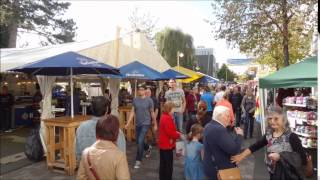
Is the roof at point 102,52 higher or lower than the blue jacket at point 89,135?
higher

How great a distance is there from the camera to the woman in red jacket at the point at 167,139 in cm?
639

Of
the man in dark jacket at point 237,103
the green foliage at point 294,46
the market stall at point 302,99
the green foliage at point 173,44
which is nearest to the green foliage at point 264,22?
the green foliage at point 294,46

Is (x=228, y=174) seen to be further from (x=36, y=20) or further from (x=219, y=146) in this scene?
(x=36, y=20)

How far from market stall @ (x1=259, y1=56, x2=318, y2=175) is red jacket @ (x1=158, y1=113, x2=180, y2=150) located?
2.11 meters

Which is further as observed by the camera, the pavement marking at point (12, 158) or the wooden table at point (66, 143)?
the pavement marking at point (12, 158)

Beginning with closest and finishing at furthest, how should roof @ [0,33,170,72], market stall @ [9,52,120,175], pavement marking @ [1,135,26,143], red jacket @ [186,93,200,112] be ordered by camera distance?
market stall @ [9,52,120,175] < roof @ [0,33,170,72] < pavement marking @ [1,135,26,143] < red jacket @ [186,93,200,112]

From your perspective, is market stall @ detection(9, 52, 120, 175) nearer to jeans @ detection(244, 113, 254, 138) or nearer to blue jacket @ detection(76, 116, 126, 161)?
blue jacket @ detection(76, 116, 126, 161)

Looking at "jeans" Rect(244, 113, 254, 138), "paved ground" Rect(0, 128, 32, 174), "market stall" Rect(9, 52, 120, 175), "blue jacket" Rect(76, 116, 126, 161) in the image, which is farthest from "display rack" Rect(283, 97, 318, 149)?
"paved ground" Rect(0, 128, 32, 174)

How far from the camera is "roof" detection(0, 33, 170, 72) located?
11906mm

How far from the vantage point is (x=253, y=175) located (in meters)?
7.64

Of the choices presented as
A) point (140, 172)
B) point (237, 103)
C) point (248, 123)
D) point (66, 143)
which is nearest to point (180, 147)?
point (140, 172)

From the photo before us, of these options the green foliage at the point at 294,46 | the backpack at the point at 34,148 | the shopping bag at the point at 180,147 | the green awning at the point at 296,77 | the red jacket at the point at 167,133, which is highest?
the green foliage at the point at 294,46

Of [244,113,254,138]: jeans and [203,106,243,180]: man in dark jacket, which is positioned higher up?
[203,106,243,180]: man in dark jacket

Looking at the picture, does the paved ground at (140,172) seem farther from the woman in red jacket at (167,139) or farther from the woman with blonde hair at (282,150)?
the woman with blonde hair at (282,150)
